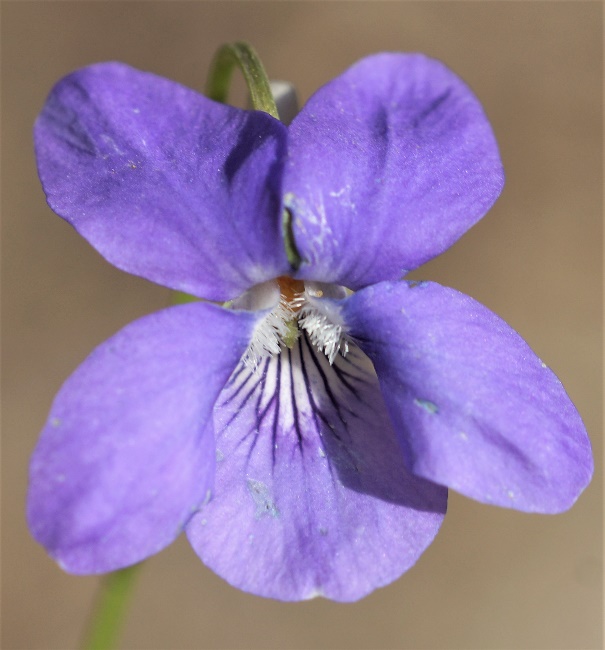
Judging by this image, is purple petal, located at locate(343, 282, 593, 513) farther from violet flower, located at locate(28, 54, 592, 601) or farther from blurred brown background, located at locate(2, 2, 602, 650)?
blurred brown background, located at locate(2, 2, 602, 650)

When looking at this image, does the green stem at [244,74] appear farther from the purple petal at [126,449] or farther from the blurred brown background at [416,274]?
the blurred brown background at [416,274]

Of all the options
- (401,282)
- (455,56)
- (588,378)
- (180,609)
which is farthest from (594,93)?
(401,282)

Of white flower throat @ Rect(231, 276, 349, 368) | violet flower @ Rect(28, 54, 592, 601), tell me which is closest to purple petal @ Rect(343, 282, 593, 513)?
violet flower @ Rect(28, 54, 592, 601)

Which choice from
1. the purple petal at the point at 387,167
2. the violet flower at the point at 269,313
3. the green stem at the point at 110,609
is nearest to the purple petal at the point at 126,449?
the violet flower at the point at 269,313

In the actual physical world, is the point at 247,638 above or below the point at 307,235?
below

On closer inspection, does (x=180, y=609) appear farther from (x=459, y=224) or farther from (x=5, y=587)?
(x=459, y=224)
